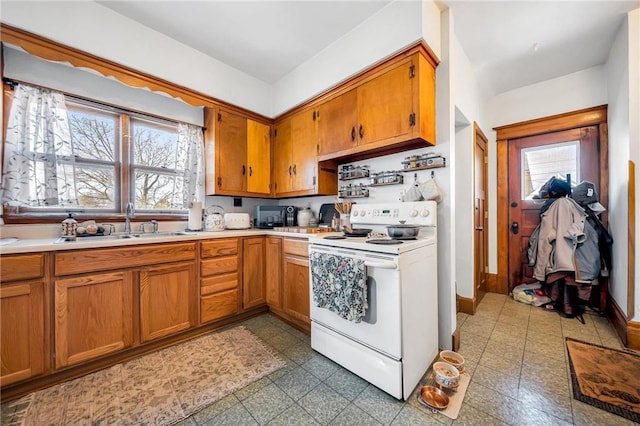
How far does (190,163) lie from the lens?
9.11 feet

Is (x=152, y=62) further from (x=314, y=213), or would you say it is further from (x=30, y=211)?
(x=314, y=213)

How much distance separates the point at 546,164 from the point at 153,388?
4.69m

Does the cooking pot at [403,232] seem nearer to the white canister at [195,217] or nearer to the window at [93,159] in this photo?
the white canister at [195,217]

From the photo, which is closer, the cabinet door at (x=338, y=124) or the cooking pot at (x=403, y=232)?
the cooking pot at (x=403, y=232)

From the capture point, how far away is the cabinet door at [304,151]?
270cm

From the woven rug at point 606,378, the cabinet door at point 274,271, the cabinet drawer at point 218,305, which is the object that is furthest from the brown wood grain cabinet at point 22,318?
the woven rug at point 606,378

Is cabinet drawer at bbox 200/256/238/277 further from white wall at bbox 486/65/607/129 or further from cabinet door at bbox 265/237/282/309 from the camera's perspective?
white wall at bbox 486/65/607/129

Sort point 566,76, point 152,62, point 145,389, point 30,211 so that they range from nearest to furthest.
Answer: point 145,389, point 30,211, point 152,62, point 566,76

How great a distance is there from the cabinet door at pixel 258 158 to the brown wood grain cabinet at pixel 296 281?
0.99m

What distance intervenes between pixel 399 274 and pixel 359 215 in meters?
0.96

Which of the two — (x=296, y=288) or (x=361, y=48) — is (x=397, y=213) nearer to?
(x=296, y=288)

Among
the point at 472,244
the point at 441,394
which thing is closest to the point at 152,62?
the point at 441,394

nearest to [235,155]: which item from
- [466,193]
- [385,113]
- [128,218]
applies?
[128,218]

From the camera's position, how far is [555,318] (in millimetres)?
2553
